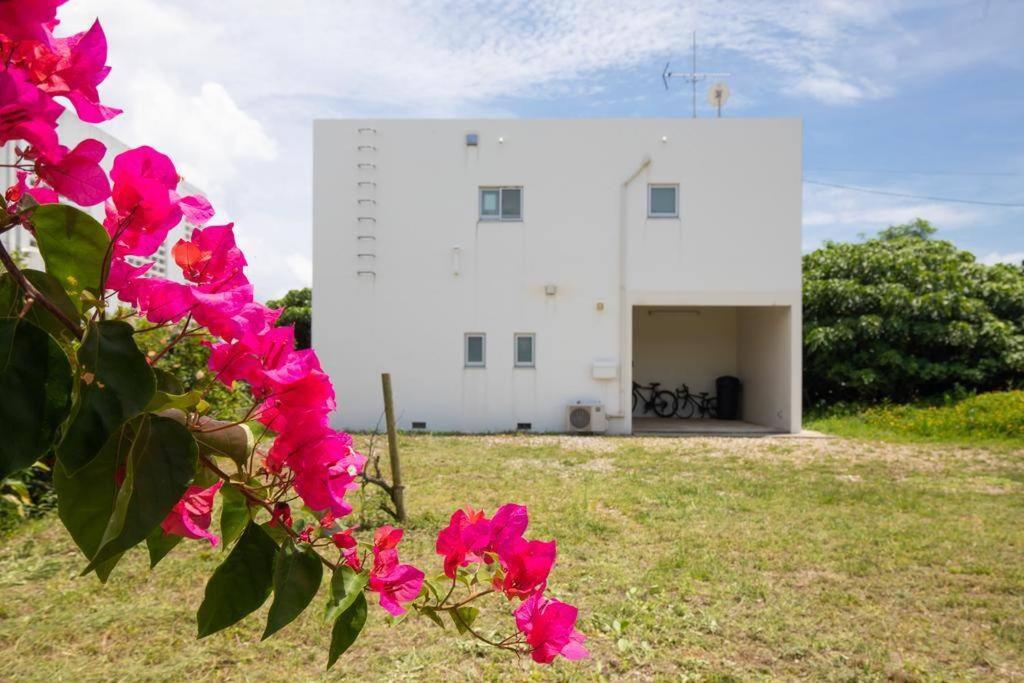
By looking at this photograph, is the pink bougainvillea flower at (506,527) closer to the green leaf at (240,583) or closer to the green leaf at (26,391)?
the green leaf at (240,583)

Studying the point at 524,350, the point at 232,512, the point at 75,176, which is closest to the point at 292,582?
the point at 232,512

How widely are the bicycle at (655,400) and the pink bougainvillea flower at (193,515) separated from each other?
14080mm

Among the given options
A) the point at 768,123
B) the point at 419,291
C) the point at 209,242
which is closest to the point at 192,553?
the point at 209,242

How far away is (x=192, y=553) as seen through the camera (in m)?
4.33

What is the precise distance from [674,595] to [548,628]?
10.6 ft

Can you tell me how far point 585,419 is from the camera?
1119 cm

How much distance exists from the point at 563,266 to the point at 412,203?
259cm

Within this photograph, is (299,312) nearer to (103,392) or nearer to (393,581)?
(393,581)

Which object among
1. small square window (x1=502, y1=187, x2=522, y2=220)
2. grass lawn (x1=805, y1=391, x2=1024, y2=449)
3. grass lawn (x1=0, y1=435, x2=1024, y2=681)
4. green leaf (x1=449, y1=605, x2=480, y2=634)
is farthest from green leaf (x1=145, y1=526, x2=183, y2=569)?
grass lawn (x1=805, y1=391, x2=1024, y2=449)

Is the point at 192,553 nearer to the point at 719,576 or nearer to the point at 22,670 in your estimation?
the point at 22,670

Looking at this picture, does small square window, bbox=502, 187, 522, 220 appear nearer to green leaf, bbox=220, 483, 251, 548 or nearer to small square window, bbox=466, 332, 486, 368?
small square window, bbox=466, 332, 486, 368

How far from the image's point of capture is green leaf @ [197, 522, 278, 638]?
60 centimetres

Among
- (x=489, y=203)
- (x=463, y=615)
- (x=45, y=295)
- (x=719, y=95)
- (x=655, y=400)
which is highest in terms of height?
(x=719, y=95)

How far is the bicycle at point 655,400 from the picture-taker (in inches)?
570
